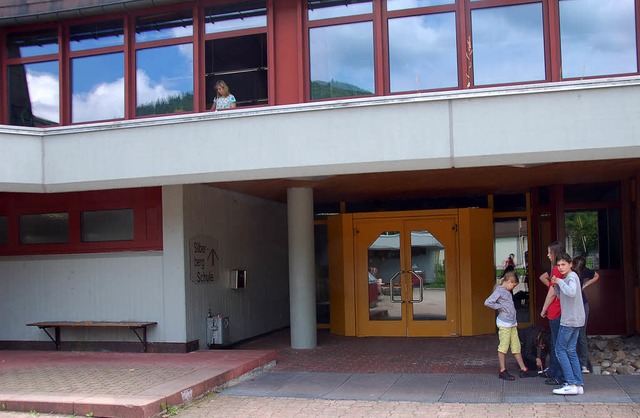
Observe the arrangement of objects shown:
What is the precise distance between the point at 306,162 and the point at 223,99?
92.9 inches

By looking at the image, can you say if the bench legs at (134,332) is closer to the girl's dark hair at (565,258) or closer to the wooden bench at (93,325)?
the wooden bench at (93,325)

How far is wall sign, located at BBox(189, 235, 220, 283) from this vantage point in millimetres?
11609

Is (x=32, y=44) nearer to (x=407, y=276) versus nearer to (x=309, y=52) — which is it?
(x=309, y=52)

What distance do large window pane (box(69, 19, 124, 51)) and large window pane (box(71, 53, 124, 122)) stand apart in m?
0.21

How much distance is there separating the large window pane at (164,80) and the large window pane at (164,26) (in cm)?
20

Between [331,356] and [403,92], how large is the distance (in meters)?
4.46

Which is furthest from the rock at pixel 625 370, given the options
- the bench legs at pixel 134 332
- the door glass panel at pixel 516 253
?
the bench legs at pixel 134 332

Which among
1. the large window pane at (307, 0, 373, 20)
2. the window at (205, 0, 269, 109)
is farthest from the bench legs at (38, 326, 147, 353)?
the large window pane at (307, 0, 373, 20)

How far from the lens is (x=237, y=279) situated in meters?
12.8

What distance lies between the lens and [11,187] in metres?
10.5

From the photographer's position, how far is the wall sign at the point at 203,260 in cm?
1161

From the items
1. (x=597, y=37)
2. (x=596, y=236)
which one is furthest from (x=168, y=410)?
(x=596, y=236)

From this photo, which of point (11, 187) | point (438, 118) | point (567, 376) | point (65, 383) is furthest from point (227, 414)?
point (11, 187)

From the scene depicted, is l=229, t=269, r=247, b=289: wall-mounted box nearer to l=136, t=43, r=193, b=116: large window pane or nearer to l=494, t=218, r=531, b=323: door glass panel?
l=136, t=43, r=193, b=116: large window pane
